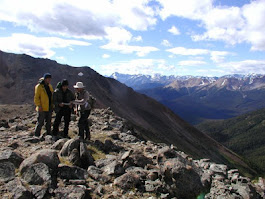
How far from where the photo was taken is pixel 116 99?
370 feet

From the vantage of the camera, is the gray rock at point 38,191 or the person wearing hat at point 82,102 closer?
the gray rock at point 38,191

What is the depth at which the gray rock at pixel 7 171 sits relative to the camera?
26.3 ft

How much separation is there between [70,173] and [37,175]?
51.0 inches

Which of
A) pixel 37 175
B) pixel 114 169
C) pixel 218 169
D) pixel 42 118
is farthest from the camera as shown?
pixel 218 169

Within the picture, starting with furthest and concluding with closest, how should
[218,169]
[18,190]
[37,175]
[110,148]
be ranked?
1. [218,169]
2. [110,148]
3. [37,175]
4. [18,190]

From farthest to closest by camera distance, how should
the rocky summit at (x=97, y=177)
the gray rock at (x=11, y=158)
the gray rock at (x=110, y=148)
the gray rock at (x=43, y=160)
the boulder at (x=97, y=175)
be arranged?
the gray rock at (x=110, y=148)
the boulder at (x=97, y=175)
the gray rock at (x=11, y=158)
the gray rock at (x=43, y=160)
the rocky summit at (x=97, y=177)

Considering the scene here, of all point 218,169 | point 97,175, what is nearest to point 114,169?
point 97,175

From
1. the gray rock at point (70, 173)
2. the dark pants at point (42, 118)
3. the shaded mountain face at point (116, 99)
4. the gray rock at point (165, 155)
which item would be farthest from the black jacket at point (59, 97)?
the shaded mountain face at point (116, 99)

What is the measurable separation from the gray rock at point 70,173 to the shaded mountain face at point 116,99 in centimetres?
6204

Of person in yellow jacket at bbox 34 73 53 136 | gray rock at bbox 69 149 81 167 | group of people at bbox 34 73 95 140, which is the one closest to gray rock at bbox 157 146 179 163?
gray rock at bbox 69 149 81 167

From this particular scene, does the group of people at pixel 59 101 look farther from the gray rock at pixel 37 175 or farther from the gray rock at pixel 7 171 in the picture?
the gray rock at pixel 37 175

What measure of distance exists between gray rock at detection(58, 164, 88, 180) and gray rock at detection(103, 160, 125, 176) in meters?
1.16

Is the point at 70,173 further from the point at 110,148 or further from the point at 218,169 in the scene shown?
the point at 218,169

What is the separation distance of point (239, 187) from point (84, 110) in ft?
32.4
